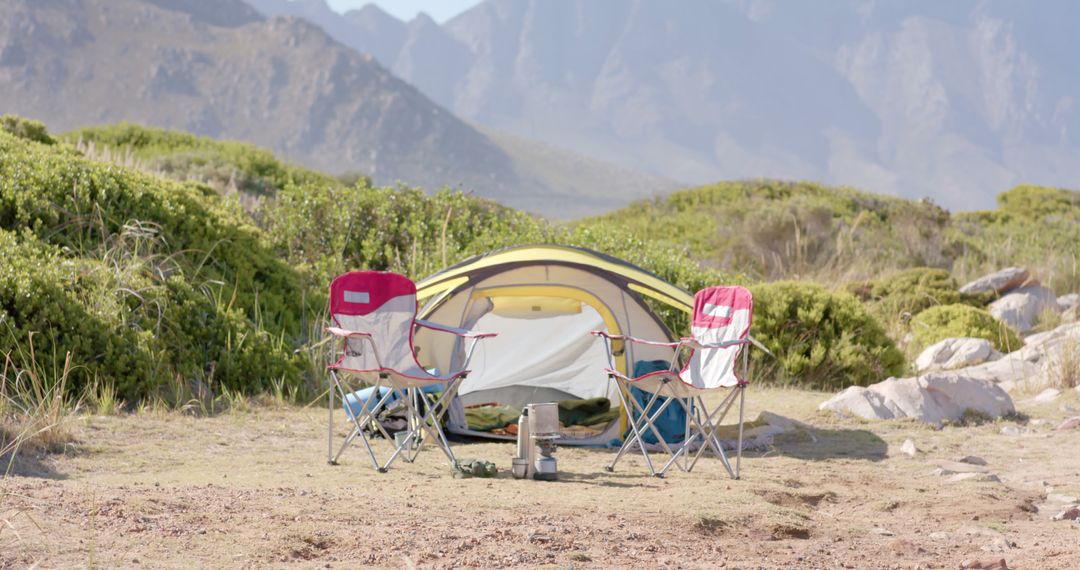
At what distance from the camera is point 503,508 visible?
441 cm

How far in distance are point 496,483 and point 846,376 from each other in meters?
4.81

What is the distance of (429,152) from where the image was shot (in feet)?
388

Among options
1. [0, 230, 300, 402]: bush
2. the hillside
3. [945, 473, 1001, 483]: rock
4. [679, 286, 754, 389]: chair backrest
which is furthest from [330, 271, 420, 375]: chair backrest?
the hillside

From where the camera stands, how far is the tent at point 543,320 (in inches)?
274

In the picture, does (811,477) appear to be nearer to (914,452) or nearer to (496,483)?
(914,452)

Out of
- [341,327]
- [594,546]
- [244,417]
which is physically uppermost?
[341,327]

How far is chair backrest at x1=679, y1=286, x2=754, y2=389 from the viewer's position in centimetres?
572

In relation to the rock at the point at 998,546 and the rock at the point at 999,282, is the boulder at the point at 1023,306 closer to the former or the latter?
the rock at the point at 999,282

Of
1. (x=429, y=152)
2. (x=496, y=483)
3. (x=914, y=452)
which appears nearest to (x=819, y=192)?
(x=914, y=452)

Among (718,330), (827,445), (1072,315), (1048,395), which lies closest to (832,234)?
(1072,315)

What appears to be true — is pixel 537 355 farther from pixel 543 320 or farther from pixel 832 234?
pixel 832 234

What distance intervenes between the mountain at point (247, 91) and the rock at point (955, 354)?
94.2 metres

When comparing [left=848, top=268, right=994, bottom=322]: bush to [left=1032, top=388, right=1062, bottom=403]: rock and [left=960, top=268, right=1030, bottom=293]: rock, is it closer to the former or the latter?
[left=960, top=268, right=1030, bottom=293]: rock

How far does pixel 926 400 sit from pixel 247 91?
379 feet
